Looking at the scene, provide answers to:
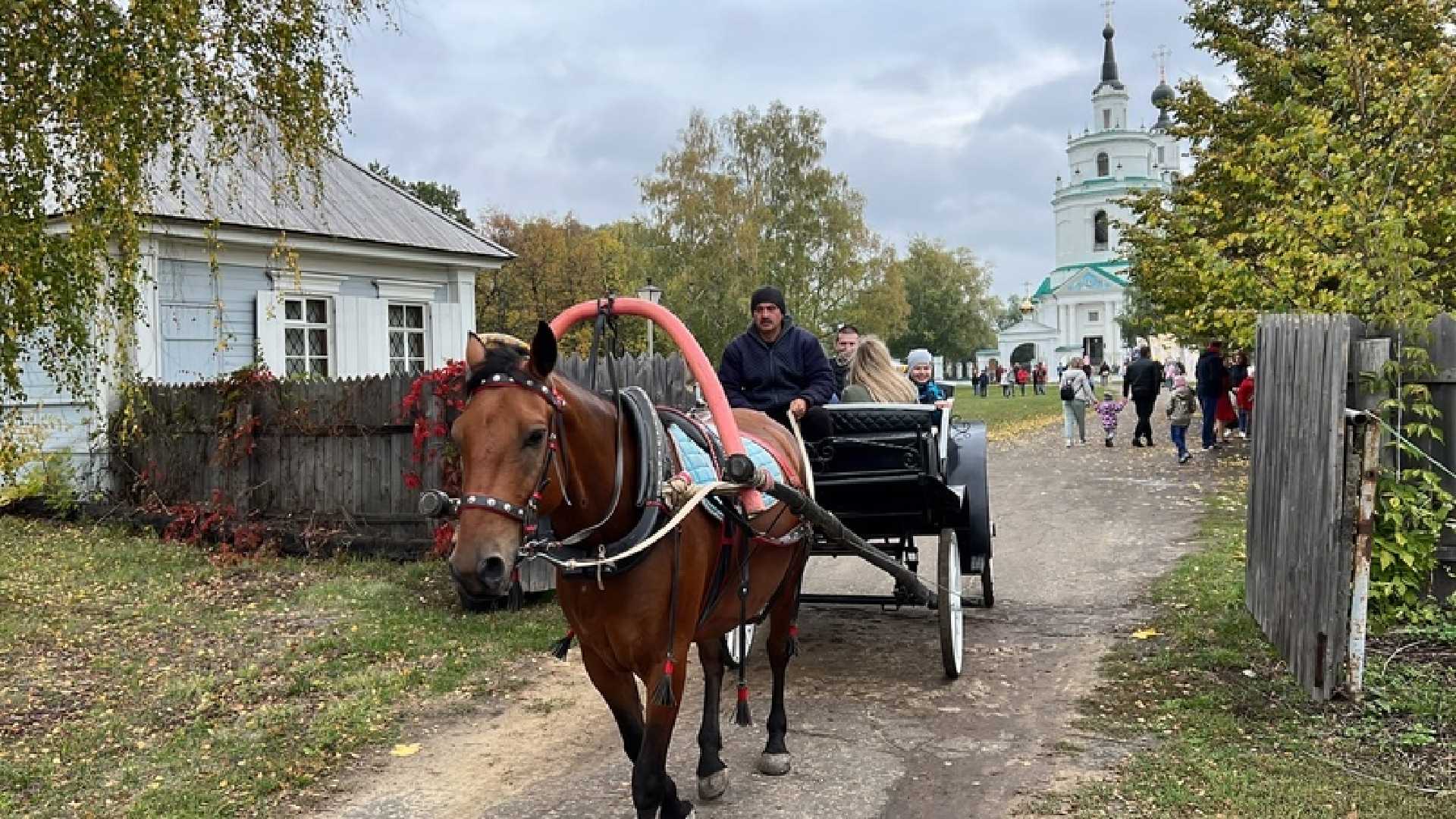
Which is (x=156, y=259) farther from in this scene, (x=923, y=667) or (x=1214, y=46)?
(x=1214, y=46)

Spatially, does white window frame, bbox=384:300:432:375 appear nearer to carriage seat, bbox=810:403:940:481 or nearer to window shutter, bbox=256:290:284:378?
window shutter, bbox=256:290:284:378

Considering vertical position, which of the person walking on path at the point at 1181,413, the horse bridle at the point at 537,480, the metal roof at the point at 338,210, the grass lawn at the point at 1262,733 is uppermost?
the metal roof at the point at 338,210

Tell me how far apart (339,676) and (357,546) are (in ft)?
12.7

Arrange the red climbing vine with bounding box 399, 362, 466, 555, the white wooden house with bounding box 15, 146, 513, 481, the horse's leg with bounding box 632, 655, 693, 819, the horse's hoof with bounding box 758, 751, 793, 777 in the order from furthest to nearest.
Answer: the white wooden house with bounding box 15, 146, 513, 481 → the red climbing vine with bounding box 399, 362, 466, 555 → the horse's hoof with bounding box 758, 751, 793, 777 → the horse's leg with bounding box 632, 655, 693, 819

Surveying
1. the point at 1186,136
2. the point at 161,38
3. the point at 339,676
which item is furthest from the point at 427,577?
the point at 1186,136

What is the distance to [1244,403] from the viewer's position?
65.7 feet

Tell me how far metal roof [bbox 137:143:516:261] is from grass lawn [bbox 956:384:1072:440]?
1021 centimetres

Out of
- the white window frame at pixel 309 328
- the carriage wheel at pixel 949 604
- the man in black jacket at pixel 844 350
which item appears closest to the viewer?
the carriage wheel at pixel 949 604

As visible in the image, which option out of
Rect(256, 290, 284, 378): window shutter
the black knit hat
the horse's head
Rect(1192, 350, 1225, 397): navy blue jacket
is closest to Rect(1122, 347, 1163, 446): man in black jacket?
Rect(1192, 350, 1225, 397): navy blue jacket

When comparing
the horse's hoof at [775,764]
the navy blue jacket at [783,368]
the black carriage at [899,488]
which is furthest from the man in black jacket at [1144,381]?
the horse's hoof at [775,764]

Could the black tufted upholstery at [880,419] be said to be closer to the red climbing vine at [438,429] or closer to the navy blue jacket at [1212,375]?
the red climbing vine at [438,429]

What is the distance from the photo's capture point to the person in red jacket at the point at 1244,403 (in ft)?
64.0

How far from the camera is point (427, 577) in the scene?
962 centimetres

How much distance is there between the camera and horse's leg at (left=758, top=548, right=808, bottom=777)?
521cm
